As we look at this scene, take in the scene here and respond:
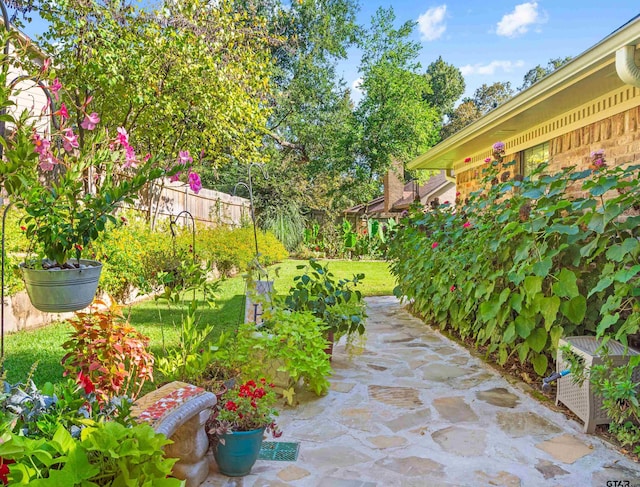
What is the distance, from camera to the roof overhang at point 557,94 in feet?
10.7

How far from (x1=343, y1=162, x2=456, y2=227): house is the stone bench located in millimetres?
13742

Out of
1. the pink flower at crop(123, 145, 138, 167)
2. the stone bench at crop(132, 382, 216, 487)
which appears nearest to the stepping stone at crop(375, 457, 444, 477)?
the stone bench at crop(132, 382, 216, 487)

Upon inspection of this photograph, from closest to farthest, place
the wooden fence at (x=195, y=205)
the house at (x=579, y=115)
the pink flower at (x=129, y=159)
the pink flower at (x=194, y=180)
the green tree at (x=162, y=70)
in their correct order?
the pink flower at (x=129, y=159), the pink flower at (x=194, y=180), the house at (x=579, y=115), the green tree at (x=162, y=70), the wooden fence at (x=195, y=205)

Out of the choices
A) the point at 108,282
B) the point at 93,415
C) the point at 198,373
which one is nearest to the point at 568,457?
the point at 198,373

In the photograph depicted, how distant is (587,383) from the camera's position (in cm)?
275

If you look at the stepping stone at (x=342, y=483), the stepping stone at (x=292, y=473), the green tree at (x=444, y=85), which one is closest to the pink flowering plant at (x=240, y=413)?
the stepping stone at (x=292, y=473)

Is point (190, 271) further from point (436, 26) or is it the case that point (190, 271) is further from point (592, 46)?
point (436, 26)

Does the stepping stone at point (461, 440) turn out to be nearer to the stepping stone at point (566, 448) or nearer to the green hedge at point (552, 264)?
the stepping stone at point (566, 448)

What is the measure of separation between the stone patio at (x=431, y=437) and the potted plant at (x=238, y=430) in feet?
0.27

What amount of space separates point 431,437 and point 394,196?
1556 cm

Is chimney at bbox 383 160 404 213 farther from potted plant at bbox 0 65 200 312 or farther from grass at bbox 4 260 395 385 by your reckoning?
potted plant at bbox 0 65 200 312

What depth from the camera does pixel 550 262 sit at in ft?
10.1

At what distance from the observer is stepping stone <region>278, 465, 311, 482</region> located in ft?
7.70

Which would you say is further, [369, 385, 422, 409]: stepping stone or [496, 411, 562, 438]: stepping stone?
[369, 385, 422, 409]: stepping stone
